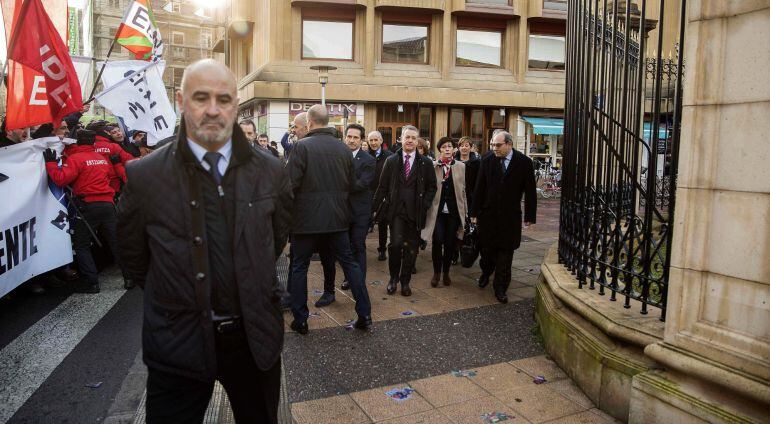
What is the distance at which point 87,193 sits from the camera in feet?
22.0

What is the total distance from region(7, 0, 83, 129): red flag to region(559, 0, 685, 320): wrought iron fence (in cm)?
492

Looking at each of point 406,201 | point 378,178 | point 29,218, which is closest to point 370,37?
point 378,178

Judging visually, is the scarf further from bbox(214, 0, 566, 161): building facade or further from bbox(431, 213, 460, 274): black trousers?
bbox(214, 0, 566, 161): building facade

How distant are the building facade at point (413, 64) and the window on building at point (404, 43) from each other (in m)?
0.04

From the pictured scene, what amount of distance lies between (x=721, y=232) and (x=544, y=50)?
81.5 ft

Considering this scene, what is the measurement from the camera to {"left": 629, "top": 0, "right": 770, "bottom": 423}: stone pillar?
268cm

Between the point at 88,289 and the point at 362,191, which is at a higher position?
the point at 362,191

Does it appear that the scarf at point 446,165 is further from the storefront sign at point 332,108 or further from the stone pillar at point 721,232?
the storefront sign at point 332,108

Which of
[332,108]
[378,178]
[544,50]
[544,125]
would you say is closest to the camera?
[378,178]

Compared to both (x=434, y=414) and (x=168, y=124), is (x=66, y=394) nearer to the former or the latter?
(x=434, y=414)

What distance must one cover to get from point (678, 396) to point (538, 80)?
79.5ft

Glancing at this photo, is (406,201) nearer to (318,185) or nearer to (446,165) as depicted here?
(446,165)

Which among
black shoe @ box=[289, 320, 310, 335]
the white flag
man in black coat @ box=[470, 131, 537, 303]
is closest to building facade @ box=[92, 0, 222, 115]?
the white flag

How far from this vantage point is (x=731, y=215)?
110 inches
